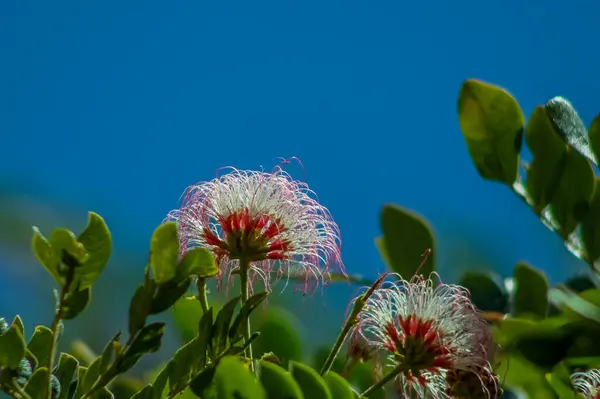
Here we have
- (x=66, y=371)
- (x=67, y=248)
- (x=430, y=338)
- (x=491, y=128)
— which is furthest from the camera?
(x=491, y=128)

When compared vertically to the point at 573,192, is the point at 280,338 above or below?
below

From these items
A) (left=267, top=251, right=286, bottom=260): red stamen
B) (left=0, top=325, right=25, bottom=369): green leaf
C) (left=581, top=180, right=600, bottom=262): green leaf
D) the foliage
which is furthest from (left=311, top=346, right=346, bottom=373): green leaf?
(left=0, top=325, right=25, bottom=369): green leaf

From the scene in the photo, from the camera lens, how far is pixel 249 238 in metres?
0.64

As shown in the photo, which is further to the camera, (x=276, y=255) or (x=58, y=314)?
(x=276, y=255)

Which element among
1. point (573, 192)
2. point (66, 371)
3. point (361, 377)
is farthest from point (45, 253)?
point (573, 192)

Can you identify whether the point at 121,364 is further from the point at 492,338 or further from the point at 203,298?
the point at 492,338

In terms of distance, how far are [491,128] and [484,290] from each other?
13 cm

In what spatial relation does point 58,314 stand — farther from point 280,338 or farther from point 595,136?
point 595,136

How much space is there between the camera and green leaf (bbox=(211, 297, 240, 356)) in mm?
468

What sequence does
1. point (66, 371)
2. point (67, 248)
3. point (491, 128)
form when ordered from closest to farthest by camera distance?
point (67, 248) < point (66, 371) < point (491, 128)

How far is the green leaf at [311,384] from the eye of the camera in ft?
1.53

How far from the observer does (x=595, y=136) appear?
0.69 meters

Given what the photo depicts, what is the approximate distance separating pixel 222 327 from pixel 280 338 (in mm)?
183

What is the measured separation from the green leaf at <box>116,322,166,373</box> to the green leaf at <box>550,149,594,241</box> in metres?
0.39
